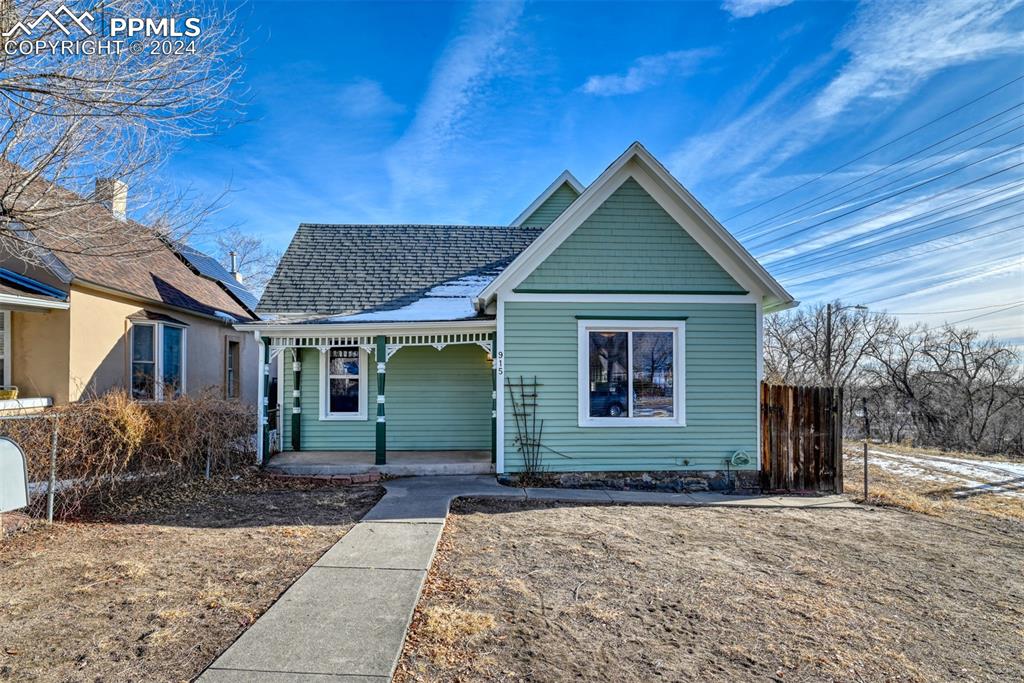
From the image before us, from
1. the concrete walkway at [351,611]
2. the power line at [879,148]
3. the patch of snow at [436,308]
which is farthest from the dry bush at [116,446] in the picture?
the power line at [879,148]

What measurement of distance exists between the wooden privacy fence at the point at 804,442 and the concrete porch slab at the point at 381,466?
4.98 meters

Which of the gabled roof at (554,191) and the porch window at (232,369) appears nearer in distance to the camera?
the gabled roof at (554,191)

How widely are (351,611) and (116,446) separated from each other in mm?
5152

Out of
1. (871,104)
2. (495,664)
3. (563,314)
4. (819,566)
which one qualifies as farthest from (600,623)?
(871,104)

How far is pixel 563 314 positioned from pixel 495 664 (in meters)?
6.27

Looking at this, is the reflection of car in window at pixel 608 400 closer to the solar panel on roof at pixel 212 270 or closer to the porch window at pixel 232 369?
the porch window at pixel 232 369

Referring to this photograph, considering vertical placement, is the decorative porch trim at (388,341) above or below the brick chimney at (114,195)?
below

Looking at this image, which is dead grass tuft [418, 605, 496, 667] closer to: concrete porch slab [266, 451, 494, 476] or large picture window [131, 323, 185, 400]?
concrete porch slab [266, 451, 494, 476]

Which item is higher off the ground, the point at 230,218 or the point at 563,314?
the point at 230,218

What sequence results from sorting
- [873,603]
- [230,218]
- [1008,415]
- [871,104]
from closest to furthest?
[873,603] → [230,218] → [871,104] → [1008,415]

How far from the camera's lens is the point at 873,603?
436cm

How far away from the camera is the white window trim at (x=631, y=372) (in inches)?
347

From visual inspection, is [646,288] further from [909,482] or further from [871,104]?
[871,104]

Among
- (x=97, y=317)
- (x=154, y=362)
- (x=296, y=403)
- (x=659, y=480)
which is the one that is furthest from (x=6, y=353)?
(x=659, y=480)
